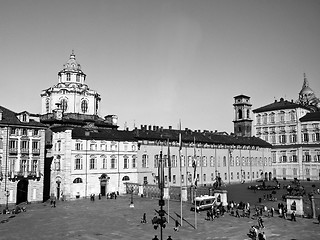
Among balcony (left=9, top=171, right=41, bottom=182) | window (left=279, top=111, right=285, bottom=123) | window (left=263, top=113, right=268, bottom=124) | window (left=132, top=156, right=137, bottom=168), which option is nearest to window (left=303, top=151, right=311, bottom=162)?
window (left=279, top=111, right=285, bottom=123)

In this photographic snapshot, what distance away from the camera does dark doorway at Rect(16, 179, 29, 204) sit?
179 ft

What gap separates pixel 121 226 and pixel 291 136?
3123 inches

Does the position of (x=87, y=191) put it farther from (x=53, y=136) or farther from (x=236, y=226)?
(x=236, y=226)

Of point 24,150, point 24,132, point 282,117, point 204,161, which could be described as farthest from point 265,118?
point 24,150

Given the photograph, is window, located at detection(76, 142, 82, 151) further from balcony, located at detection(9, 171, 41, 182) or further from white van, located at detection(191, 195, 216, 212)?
white van, located at detection(191, 195, 216, 212)

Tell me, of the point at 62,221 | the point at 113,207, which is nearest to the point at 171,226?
the point at 62,221

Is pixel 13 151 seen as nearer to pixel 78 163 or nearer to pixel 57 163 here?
pixel 57 163

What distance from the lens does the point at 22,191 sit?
55.2 meters

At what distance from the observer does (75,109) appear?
89.6 metres

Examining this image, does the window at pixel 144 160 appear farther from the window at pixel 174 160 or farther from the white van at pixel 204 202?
the white van at pixel 204 202

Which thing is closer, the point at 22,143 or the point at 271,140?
the point at 22,143

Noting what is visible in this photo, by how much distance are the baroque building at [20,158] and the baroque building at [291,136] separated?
72.3 m

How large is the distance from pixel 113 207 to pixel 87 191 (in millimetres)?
13422

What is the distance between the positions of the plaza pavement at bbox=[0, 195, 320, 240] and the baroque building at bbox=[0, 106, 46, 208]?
7.15 metres
